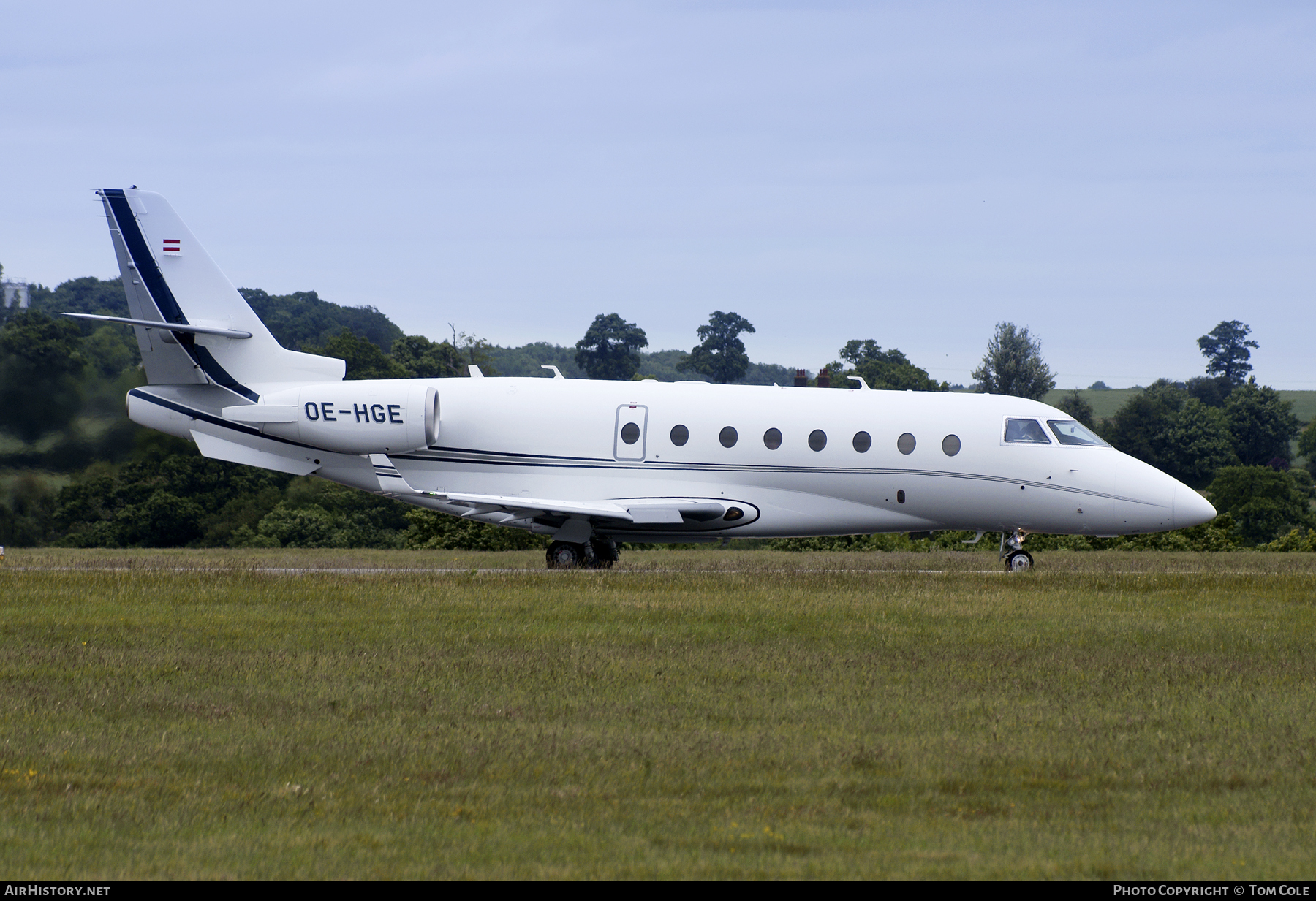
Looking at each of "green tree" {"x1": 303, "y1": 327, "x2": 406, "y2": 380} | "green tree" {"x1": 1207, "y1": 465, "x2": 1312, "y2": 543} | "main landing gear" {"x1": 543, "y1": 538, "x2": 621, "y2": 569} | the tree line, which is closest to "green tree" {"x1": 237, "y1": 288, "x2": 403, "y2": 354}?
the tree line

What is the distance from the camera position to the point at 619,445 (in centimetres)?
2545

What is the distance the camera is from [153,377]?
26.8 metres

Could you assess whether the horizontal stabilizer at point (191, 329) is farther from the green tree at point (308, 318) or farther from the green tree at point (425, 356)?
the green tree at point (308, 318)

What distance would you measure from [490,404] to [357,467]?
2.95 metres

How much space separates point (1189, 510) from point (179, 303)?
19352 mm

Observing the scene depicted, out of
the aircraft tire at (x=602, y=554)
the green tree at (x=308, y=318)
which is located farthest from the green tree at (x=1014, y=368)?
the aircraft tire at (x=602, y=554)

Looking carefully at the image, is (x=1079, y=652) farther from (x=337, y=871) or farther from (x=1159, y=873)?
(x=337, y=871)

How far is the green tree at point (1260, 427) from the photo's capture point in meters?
102

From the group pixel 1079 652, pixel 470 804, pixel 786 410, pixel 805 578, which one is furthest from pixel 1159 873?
pixel 786 410

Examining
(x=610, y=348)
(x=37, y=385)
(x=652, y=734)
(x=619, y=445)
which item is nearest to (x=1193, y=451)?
(x=610, y=348)

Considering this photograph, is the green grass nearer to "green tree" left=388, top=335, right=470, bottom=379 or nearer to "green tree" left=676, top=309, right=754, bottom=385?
"green tree" left=676, top=309, right=754, bottom=385

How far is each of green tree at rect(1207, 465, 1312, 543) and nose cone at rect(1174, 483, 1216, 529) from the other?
4536 centimetres

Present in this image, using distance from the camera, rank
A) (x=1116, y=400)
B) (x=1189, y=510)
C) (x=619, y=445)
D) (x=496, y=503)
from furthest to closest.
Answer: (x=1116, y=400), (x=619, y=445), (x=1189, y=510), (x=496, y=503)

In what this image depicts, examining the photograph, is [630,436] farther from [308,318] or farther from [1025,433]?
[308,318]
